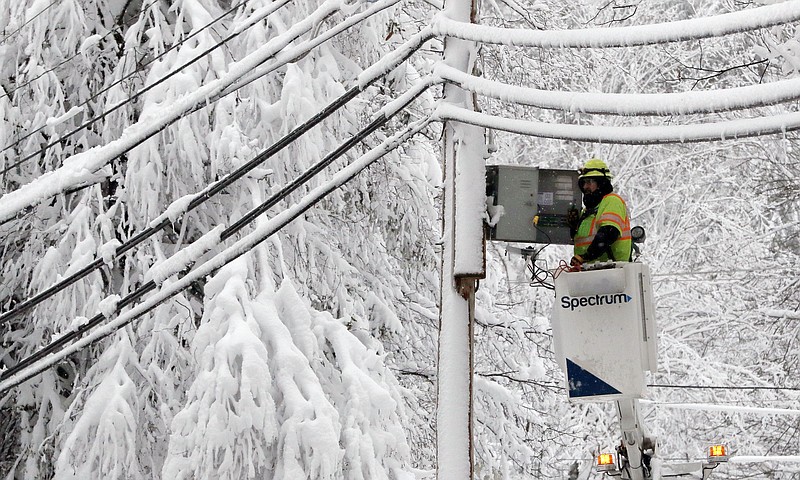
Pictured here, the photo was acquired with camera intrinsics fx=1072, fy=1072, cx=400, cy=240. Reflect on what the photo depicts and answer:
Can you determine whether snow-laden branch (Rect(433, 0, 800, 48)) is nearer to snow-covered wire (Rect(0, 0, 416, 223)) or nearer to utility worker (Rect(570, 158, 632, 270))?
snow-covered wire (Rect(0, 0, 416, 223))

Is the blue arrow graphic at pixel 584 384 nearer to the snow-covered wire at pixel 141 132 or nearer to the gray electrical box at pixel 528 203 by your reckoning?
the gray electrical box at pixel 528 203

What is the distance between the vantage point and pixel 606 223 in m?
6.07

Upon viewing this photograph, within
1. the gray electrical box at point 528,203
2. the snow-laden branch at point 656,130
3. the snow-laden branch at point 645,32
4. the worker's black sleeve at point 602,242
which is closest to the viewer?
the snow-laden branch at point 645,32

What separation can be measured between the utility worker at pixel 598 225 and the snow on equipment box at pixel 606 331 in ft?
1.05

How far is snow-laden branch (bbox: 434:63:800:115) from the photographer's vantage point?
4074 mm

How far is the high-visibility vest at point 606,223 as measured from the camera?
6.07m

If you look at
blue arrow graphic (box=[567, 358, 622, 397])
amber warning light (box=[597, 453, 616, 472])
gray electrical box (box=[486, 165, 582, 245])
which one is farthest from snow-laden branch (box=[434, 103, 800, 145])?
amber warning light (box=[597, 453, 616, 472])

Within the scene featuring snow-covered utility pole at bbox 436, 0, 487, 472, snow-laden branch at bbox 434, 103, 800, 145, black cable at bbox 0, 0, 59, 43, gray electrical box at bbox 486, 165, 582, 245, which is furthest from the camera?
black cable at bbox 0, 0, 59, 43

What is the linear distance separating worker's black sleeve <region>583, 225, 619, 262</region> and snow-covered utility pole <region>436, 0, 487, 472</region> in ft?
2.89

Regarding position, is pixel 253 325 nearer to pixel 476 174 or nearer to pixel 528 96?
pixel 476 174

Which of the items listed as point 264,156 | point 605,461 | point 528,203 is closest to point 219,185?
point 264,156

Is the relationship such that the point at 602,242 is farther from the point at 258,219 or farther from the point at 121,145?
the point at 121,145

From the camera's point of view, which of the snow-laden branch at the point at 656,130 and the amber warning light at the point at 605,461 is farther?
the amber warning light at the point at 605,461

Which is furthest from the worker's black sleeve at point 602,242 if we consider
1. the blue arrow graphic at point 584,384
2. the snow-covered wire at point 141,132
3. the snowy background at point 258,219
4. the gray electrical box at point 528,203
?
the snow-covered wire at point 141,132
